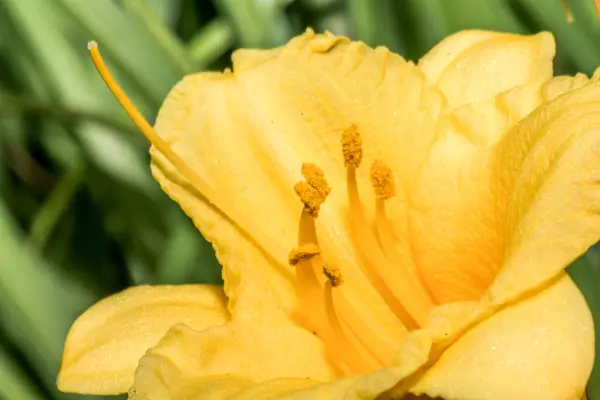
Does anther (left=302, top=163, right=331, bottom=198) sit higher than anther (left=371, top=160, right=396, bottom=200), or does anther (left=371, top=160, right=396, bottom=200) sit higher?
anther (left=302, top=163, right=331, bottom=198)

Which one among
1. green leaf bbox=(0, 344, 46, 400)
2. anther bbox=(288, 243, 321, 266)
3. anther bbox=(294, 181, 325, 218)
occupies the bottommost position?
green leaf bbox=(0, 344, 46, 400)

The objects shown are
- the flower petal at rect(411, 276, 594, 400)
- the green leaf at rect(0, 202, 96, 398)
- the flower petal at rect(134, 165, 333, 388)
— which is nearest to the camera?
the flower petal at rect(411, 276, 594, 400)

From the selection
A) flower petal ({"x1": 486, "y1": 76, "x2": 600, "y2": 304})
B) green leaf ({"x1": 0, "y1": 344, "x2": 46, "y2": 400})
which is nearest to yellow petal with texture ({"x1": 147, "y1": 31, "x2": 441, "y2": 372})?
flower petal ({"x1": 486, "y1": 76, "x2": 600, "y2": 304})

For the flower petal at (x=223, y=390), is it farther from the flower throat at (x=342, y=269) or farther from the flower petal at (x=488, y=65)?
the flower petal at (x=488, y=65)

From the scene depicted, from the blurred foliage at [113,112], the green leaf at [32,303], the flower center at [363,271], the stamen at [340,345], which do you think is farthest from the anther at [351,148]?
the green leaf at [32,303]

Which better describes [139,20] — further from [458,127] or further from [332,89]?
[458,127]

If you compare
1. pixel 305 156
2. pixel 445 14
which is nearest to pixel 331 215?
pixel 305 156

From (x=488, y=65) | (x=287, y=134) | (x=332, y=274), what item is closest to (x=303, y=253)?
(x=332, y=274)

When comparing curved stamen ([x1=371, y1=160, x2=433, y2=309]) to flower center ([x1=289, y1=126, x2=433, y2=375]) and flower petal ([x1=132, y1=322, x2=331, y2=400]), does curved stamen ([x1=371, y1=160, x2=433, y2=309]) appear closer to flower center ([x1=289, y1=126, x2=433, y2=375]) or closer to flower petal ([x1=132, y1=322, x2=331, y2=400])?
flower center ([x1=289, y1=126, x2=433, y2=375])

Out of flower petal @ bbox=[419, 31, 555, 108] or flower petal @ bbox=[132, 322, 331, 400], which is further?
flower petal @ bbox=[419, 31, 555, 108]
